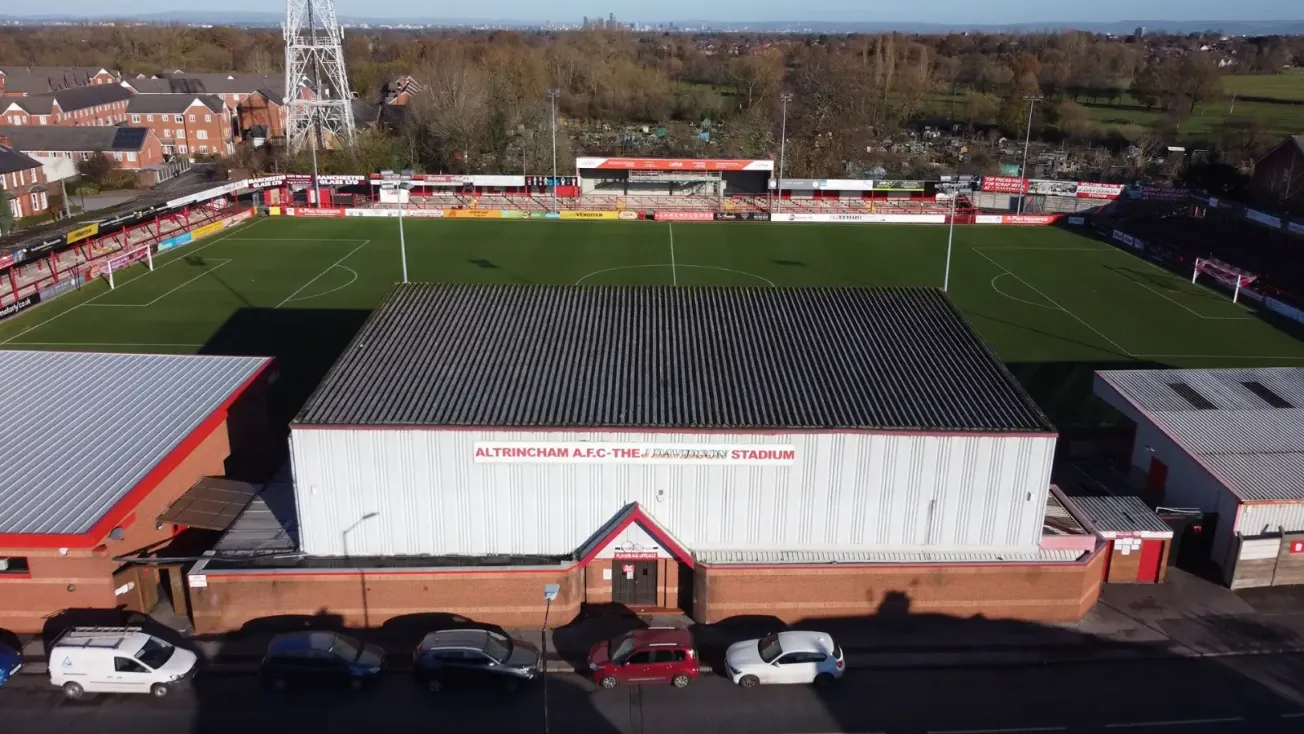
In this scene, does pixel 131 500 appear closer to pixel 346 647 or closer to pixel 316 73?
pixel 346 647

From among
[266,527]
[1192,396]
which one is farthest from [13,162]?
[1192,396]

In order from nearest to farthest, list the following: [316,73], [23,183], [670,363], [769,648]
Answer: [769,648] → [670,363] → [23,183] → [316,73]

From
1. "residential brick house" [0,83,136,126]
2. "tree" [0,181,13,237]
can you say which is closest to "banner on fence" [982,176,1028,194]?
"tree" [0,181,13,237]

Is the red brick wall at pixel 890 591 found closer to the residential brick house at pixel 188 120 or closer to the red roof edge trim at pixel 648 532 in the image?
the red roof edge trim at pixel 648 532

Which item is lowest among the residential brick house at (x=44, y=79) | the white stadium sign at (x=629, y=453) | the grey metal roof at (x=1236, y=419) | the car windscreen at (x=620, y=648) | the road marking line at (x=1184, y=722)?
the road marking line at (x=1184, y=722)

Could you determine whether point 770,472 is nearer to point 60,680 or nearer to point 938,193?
point 60,680

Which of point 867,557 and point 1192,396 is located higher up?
point 1192,396

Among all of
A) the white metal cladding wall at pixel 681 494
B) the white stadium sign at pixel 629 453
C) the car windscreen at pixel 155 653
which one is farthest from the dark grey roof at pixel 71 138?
the white stadium sign at pixel 629 453

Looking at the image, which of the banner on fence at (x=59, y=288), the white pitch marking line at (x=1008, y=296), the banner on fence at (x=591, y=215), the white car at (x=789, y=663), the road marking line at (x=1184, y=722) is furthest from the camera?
the banner on fence at (x=591, y=215)
